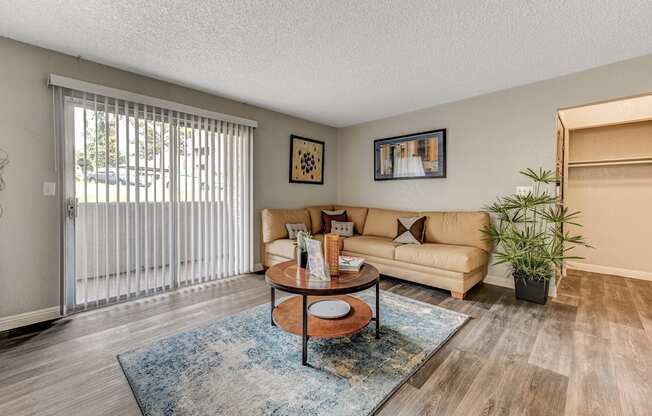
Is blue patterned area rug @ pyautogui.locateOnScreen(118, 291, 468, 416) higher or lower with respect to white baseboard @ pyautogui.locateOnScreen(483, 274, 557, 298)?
lower

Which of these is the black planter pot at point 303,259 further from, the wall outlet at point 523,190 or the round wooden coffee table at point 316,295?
the wall outlet at point 523,190

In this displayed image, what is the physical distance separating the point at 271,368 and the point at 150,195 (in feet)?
7.66

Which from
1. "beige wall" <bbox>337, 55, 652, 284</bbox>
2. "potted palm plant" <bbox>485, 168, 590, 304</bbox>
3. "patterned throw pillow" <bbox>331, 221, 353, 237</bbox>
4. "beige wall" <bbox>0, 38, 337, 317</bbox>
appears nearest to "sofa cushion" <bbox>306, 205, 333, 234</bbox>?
"patterned throw pillow" <bbox>331, 221, 353, 237</bbox>

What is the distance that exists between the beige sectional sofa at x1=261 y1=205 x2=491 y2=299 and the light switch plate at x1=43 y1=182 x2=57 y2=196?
2.22 meters

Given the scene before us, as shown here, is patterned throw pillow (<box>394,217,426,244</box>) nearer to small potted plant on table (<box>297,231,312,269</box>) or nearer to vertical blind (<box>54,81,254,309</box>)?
small potted plant on table (<box>297,231,312,269</box>)

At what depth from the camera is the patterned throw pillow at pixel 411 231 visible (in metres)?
3.66

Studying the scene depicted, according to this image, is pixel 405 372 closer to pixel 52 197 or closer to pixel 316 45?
pixel 316 45

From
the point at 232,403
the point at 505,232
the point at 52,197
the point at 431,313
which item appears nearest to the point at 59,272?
the point at 52,197

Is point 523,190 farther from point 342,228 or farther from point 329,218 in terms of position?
point 329,218

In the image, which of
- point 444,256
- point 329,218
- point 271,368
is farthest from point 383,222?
point 271,368

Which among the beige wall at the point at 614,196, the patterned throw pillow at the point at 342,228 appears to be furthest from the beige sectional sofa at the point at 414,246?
the beige wall at the point at 614,196

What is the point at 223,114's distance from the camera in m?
3.54

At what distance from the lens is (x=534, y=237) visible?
9.74 feet

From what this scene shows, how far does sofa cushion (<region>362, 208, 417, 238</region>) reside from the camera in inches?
164
